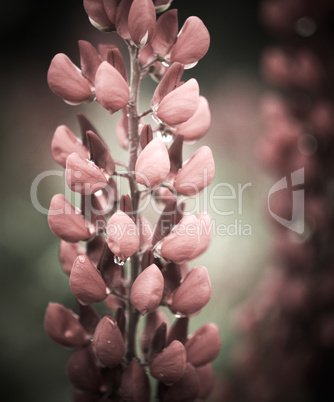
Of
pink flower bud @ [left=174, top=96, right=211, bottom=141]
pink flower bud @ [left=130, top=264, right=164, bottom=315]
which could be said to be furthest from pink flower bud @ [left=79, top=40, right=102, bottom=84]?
pink flower bud @ [left=130, top=264, right=164, bottom=315]

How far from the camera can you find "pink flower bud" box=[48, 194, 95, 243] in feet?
1.51

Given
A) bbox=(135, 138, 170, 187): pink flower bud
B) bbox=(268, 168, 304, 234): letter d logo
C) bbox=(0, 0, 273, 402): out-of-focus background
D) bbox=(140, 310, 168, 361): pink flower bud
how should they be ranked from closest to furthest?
bbox=(135, 138, 170, 187): pink flower bud < bbox=(140, 310, 168, 361): pink flower bud < bbox=(268, 168, 304, 234): letter d logo < bbox=(0, 0, 273, 402): out-of-focus background

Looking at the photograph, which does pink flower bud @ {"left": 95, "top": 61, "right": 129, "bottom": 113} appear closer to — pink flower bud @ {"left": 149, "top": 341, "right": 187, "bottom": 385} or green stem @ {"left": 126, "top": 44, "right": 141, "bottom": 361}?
green stem @ {"left": 126, "top": 44, "right": 141, "bottom": 361}

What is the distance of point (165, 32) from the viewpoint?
461 millimetres

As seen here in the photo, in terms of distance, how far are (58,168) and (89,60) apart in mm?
904

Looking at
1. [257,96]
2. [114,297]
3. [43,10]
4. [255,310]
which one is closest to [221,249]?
[255,310]

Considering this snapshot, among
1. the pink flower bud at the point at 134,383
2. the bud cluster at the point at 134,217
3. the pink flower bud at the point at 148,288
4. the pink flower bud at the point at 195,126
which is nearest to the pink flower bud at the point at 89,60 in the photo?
the bud cluster at the point at 134,217

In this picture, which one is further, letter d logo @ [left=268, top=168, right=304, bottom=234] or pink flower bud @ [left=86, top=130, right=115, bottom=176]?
letter d logo @ [left=268, top=168, right=304, bottom=234]

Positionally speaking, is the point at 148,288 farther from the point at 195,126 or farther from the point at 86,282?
the point at 195,126

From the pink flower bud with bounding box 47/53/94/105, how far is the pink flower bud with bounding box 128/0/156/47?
0.08 m

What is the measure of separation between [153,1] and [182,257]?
28 centimetres

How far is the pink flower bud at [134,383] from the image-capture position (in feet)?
1.51

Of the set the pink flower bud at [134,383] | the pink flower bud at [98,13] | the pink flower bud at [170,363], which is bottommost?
the pink flower bud at [134,383]

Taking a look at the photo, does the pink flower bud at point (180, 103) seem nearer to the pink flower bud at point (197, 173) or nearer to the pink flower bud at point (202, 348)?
the pink flower bud at point (197, 173)
